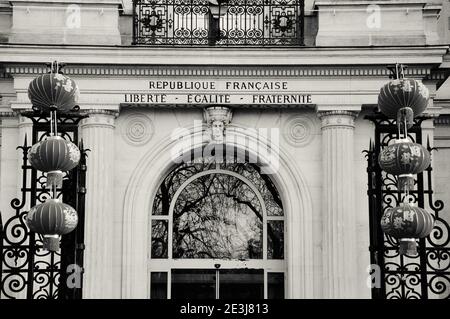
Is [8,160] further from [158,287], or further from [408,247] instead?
[408,247]

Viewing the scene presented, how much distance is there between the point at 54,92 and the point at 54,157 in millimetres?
1044

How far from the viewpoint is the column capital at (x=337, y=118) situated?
64.0ft

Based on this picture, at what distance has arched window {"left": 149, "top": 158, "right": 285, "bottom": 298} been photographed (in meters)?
20.1

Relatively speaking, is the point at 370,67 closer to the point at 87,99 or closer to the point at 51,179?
the point at 87,99

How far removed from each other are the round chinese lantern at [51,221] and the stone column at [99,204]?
5.39 metres

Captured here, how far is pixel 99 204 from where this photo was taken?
62.9 feet

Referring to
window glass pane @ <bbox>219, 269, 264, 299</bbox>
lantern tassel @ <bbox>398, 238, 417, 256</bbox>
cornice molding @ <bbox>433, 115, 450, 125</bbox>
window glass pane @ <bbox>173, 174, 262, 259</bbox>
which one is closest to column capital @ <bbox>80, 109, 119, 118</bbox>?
window glass pane @ <bbox>173, 174, 262, 259</bbox>

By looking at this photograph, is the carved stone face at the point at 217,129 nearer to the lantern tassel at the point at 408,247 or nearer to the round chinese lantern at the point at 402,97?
the round chinese lantern at the point at 402,97

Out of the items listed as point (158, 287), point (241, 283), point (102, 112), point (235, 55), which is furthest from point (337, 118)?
point (158, 287)

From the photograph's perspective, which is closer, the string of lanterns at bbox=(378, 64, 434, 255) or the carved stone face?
the string of lanterns at bbox=(378, 64, 434, 255)

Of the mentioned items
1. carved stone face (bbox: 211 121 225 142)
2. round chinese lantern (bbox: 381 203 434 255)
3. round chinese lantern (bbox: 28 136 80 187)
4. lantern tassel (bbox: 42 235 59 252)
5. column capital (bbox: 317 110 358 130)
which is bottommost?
lantern tassel (bbox: 42 235 59 252)

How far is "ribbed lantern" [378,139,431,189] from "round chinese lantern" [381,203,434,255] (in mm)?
447

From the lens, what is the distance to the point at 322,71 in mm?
19562

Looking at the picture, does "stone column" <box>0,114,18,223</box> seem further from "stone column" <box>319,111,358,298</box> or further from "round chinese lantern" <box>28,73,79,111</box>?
"stone column" <box>319,111,358,298</box>
